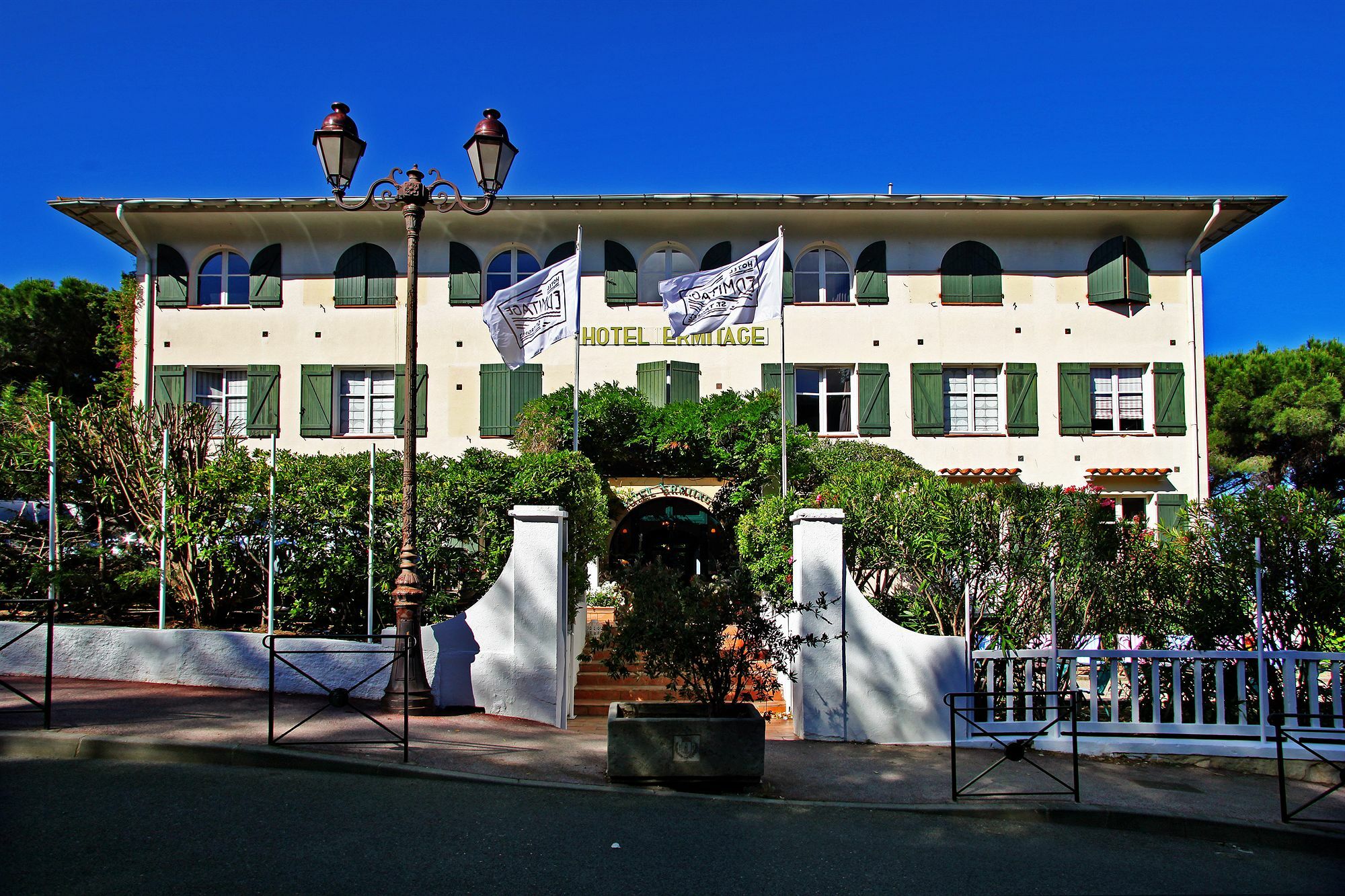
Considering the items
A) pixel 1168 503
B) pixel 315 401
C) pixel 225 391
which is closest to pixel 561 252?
pixel 315 401

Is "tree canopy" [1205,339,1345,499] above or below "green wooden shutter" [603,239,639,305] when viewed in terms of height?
below

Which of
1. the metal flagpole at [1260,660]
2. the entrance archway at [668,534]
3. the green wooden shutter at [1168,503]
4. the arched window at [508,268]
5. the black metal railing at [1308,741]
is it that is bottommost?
the black metal railing at [1308,741]

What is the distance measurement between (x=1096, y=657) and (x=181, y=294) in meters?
17.3

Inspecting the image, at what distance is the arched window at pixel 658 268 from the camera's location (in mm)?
17734

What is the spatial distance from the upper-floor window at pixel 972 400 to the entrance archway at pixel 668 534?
565 cm

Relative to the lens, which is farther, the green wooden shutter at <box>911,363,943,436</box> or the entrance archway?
the green wooden shutter at <box>911,363,943,436</box>

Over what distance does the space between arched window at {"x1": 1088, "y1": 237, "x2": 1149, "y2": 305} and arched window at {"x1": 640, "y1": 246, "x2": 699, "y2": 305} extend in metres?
7.81

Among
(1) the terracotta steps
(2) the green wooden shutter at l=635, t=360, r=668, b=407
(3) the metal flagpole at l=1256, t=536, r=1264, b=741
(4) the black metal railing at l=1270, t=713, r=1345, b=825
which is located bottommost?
(1) the terracotta steps

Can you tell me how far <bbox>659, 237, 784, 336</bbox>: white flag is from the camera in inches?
479

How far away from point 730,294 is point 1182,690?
714 cm

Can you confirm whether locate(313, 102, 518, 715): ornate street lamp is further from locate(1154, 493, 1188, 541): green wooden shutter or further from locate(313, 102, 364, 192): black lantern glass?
locate(1154, 493, 1188, 541): green wooden shutter

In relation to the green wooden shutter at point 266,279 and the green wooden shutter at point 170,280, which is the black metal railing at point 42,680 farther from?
the green wooden shutter at point 170,280

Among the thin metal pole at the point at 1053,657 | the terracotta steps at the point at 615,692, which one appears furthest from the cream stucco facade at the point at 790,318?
the thin metal pole at the point at 1053,657

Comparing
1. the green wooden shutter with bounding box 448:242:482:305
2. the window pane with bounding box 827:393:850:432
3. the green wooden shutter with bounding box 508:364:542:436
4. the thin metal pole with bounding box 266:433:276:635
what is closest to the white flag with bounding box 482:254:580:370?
the thin metal pole with bounding box 266:433:276:635
